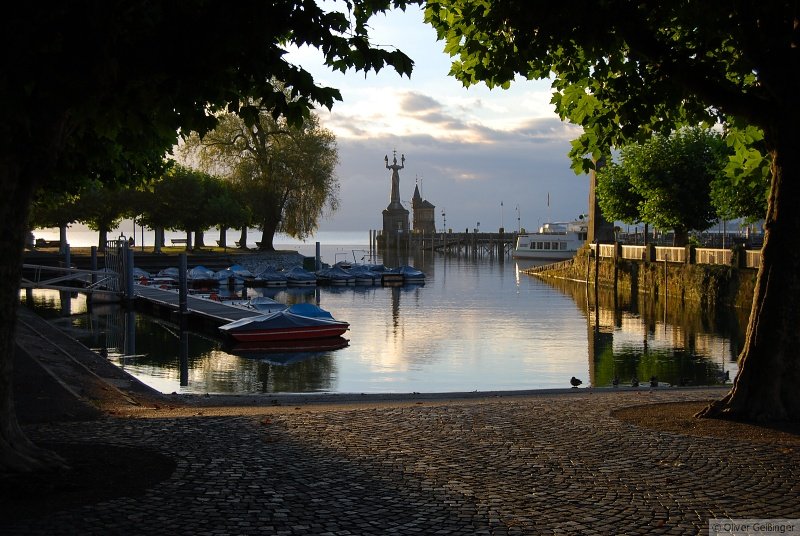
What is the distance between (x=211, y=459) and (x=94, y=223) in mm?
76644

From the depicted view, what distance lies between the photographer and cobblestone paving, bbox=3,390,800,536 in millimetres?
6621

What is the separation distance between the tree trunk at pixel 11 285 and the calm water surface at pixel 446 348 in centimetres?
1491

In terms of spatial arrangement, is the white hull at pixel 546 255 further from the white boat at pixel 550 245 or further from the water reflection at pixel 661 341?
the water reflection at pixel 661 341

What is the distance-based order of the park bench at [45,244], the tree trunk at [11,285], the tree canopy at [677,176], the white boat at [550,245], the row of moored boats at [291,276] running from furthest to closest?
1. the white boat at [550,245]
2. the park bench at [45,244]
3. the row of moored boats at [291,276]
4. the tree canopy at [677,176]
5. the tree trunk at [11,285]

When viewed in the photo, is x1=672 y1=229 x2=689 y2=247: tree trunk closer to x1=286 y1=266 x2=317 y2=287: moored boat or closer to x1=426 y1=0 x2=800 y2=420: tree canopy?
x1=286 y1=266 x2=317 y2=287: moored boat

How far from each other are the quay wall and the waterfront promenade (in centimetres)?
3570

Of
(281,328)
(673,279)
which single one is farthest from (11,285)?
(673,279)

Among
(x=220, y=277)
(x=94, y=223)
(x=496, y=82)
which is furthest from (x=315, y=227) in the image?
(x=496, y=82)

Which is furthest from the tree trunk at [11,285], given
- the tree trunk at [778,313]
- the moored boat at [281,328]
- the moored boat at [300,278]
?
the moored boat at [300,278]

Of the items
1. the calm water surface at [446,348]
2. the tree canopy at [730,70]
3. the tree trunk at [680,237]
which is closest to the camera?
the tree canopy at [730,70]

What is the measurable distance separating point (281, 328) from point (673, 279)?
29621 mm

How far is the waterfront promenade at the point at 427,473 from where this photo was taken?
6.64 m

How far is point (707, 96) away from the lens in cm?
1124

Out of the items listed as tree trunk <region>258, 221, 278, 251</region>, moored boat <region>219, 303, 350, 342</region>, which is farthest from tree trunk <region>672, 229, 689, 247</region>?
tree trunk <region>258, 221, 278, 251</region>
